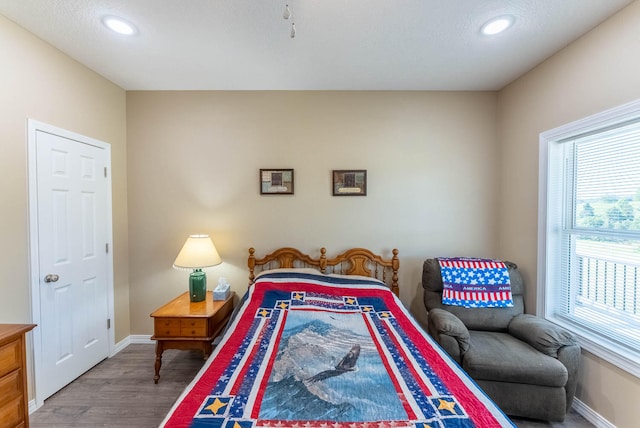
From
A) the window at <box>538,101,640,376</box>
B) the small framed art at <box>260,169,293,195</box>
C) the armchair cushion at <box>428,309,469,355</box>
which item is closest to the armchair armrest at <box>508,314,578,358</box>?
the window at <box>538,101,640,376</box>

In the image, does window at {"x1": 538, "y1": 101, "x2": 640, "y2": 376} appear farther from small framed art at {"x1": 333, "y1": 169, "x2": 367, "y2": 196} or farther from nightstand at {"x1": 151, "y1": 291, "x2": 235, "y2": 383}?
nightstand at {"x1": 151, "y1": 291, "x2": 235, "y2": 383}

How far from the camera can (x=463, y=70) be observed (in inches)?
94.3

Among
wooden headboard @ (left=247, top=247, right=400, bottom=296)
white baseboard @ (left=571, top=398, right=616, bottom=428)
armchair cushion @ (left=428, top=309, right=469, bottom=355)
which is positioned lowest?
white baseboard @ (left=571, top=398, right=616, bottom=428)

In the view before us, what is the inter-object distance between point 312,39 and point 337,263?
207 centimetres

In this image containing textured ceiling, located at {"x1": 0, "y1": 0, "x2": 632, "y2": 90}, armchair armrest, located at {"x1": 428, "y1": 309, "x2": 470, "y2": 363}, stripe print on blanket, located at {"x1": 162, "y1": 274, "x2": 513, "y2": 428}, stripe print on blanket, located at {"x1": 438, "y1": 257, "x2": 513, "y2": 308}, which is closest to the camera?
stripe print on blanket, located at {"x1": 162, "y1": 274, "x2": 513, "y2": 428}

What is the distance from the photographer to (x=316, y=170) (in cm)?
284

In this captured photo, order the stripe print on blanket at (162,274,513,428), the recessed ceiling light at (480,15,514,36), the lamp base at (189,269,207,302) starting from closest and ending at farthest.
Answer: the stripe print on blanket at (162,274,513,428) < the recessed ceiling light at (480,15,514,36) < the lamp base at (189,269,207,302)

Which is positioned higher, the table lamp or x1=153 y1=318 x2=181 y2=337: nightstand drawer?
the table lamp

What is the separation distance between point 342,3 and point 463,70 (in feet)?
4.70

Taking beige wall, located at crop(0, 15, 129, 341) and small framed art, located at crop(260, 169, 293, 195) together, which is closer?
beige wall, located at crop(0, 15, 129, 341)

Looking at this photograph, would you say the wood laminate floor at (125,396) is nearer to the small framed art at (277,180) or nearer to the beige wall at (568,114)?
the beige wall at (568,114)

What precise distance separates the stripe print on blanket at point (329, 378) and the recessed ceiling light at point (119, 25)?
7.36 ft

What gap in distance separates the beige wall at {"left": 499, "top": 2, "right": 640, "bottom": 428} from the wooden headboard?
4.01ft

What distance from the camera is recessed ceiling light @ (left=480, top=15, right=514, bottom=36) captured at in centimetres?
175
